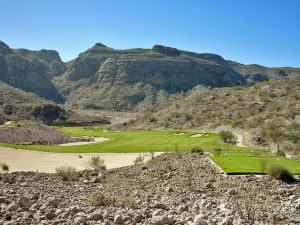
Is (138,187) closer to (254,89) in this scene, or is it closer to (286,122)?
(286,122)

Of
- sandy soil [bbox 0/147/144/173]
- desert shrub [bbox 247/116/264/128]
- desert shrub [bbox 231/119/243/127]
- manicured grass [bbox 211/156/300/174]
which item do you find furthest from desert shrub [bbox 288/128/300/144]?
sandy soil [bbox 0/147/144/173]

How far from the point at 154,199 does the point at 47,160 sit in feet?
77.0

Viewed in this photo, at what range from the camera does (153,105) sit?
528 feet

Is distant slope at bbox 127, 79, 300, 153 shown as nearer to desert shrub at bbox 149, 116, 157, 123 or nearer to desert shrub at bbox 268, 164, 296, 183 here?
desert shrub at bbox 149, 116, 157, 123

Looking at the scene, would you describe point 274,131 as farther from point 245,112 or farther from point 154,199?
point 154,199

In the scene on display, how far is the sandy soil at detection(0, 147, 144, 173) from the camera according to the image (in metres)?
32.9

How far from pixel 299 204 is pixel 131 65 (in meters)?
185

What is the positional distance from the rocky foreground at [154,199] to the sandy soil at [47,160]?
6552mm

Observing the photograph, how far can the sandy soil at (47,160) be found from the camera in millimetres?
32875

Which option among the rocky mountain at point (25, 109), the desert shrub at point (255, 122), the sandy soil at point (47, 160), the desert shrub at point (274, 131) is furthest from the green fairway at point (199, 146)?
the rocky mountain at point (25, 109)

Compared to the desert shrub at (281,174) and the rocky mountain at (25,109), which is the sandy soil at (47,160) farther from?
the rocky mountain at (25,109)

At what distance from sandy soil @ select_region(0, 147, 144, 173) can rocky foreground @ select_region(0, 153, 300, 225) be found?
258 inches

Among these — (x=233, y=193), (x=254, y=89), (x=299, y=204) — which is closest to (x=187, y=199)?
(x=233, y=193)

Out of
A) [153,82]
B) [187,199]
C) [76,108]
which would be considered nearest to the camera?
[187,199]
